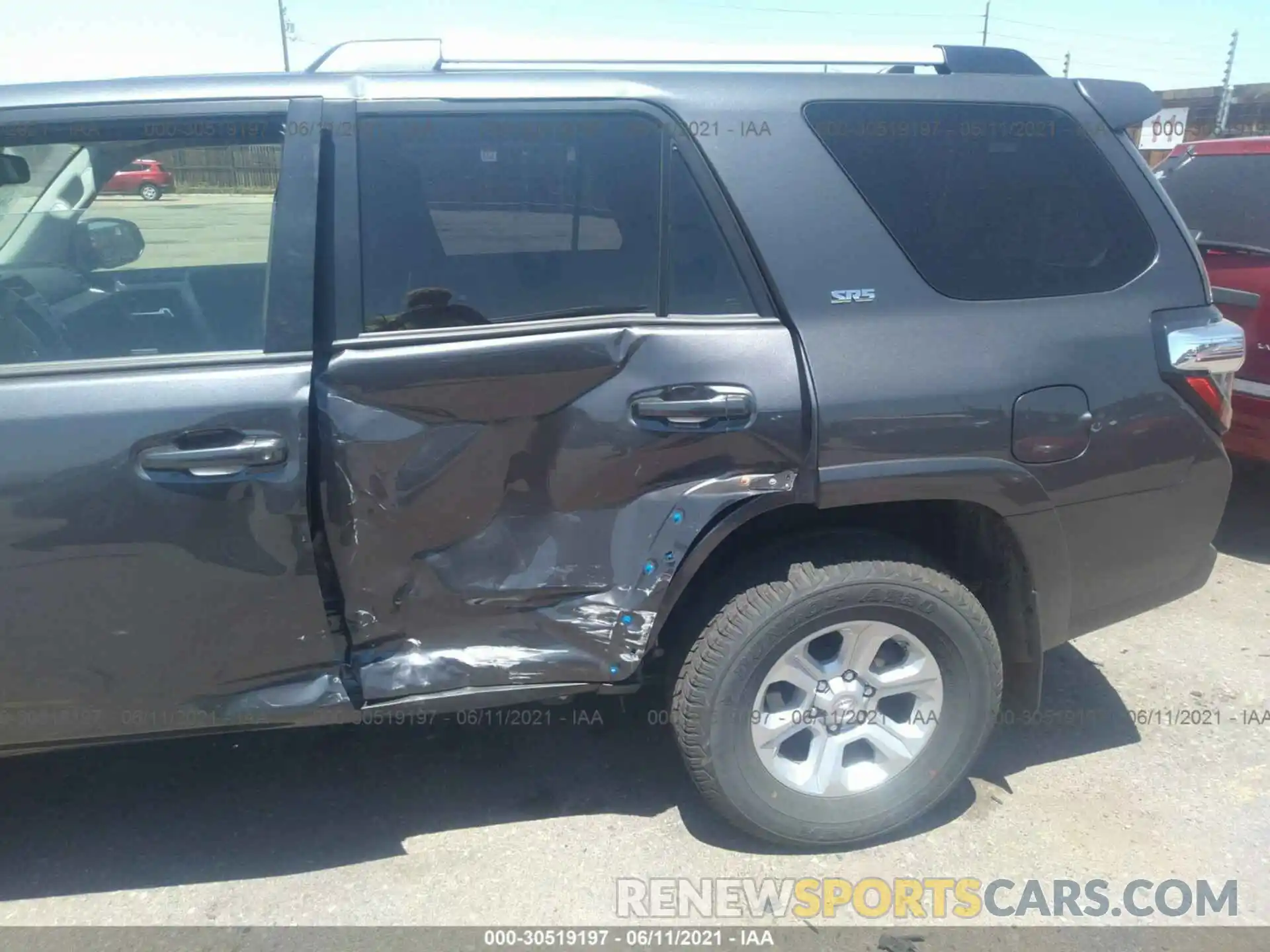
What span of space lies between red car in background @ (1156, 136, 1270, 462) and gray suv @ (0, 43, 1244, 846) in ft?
5.84

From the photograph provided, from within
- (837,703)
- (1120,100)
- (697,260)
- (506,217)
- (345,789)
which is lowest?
(345,789)

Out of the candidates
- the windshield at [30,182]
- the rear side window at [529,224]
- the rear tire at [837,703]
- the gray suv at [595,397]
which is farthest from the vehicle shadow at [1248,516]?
the windshield at [30,182]

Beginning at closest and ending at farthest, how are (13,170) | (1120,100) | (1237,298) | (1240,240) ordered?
(13,170), (1120,100), (1237,298), (1240,240)

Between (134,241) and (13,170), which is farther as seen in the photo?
(134,241)

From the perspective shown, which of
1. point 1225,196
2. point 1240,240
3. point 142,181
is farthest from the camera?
point 1225,196

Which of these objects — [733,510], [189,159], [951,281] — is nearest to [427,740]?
[733,510]

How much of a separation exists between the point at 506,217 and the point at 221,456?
0.85m

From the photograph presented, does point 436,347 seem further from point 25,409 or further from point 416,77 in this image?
point 25,409

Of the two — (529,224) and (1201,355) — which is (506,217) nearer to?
(529,224)

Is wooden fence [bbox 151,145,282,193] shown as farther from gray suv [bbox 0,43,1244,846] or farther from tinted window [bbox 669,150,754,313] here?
tinted window [bbox 669,150,754,313]

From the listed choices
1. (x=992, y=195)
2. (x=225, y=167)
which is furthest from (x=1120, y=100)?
(x=225, y=167)

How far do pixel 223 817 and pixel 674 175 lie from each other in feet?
7.15

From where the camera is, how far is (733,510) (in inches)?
96.3

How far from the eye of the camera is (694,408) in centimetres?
238
